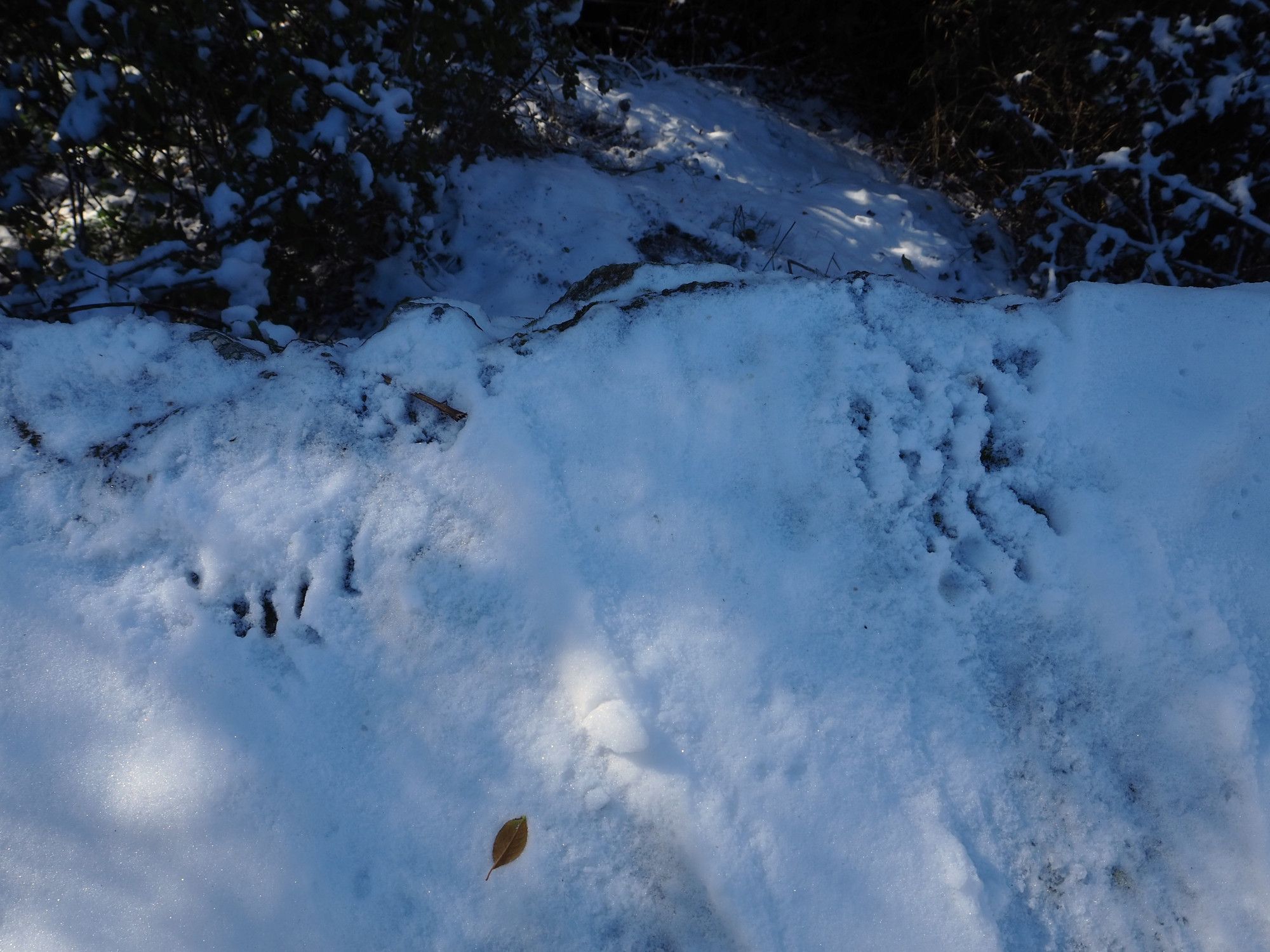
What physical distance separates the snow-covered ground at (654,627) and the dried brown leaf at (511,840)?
0.02 meters

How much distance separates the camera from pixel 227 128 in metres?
2.32

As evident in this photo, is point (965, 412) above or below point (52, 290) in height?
above

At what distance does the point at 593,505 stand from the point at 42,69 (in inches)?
82.9

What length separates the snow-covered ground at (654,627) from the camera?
3.75 ft

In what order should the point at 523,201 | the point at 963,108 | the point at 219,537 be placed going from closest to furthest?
the point at 219,537 < the point at 523,201 < the point at 963,108

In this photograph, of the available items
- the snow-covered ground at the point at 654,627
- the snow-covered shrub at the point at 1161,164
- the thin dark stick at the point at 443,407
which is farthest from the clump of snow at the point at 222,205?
the snow-covered shrub at the point at 1161,164

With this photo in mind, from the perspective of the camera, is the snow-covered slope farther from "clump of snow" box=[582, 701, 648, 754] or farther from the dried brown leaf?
the dried brown leaf

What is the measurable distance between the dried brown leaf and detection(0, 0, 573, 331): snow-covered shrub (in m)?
1.65

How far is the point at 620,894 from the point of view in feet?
3.81

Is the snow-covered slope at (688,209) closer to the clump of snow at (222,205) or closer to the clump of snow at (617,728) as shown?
the clump of snow at (222,205)

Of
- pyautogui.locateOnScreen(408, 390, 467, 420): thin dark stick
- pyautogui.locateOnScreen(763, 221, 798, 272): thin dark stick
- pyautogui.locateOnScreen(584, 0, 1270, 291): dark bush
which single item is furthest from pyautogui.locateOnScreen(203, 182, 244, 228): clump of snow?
pyautogui.locateOnScreen(584, 0, 1270, 291): dark bush

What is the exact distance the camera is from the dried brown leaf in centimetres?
115

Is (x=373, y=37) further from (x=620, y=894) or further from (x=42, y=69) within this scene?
(x=620, y=894)

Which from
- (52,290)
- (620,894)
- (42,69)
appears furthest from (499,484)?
(42,69)
